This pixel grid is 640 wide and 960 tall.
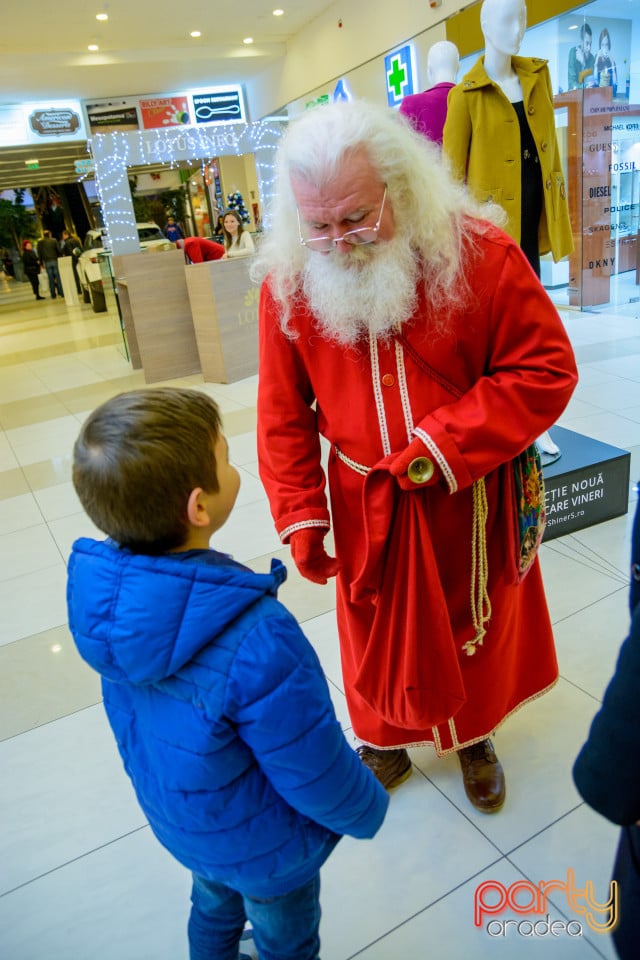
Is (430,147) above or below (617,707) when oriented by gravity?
above

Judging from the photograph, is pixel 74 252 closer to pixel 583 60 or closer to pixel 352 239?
pixel 583 60

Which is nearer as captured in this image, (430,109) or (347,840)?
(347,840)

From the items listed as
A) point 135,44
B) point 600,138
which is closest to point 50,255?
point 135,44

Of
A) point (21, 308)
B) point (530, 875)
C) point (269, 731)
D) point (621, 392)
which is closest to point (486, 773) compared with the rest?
point (530, 875)

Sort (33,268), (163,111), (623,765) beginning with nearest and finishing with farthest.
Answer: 1. (623,765)
2. (163,111)
3. (33,268)

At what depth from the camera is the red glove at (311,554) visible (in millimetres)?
1357

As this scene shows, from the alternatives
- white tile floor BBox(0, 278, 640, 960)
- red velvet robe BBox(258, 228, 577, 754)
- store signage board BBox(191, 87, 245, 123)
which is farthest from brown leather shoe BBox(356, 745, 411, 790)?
store signage board BBox(191, 87, 245, 123)

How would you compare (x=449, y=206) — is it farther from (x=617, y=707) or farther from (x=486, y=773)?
(x=486, y=773)

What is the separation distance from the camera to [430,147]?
1394 mm

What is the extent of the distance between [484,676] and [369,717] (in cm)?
29

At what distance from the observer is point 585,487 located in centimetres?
265

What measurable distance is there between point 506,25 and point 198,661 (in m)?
2.71

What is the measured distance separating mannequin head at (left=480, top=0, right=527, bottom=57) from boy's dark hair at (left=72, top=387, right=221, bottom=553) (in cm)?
242

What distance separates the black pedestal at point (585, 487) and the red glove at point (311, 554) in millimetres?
1367
